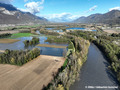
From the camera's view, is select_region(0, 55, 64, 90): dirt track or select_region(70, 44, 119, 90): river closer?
select_region(0, 55, 64, 90): dirt track

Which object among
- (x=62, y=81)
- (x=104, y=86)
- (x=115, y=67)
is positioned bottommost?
(x=104, y=86)

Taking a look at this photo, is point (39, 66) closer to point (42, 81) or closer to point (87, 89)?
point (42, 81)

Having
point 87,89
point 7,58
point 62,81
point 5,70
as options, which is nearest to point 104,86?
point 87,89

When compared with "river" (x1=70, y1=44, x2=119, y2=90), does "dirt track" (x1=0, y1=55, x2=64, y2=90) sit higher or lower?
higher

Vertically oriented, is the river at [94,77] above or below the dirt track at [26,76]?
below

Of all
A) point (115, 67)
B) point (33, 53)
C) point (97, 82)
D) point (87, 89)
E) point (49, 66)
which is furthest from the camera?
point (33, 53)

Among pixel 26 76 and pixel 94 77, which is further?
pixel 94 77

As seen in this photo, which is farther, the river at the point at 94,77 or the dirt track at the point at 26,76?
the river at the point at 94,77

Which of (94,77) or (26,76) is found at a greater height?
(26,76)
